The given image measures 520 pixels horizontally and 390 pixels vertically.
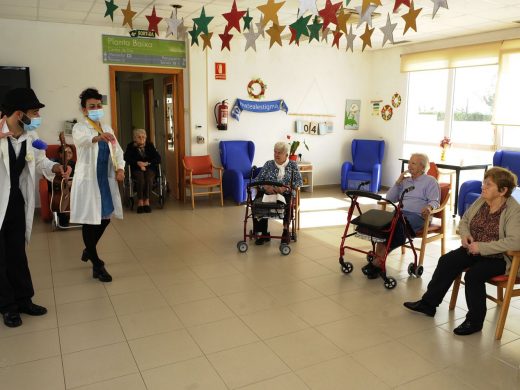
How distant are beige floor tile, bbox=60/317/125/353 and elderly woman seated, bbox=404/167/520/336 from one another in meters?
2.30

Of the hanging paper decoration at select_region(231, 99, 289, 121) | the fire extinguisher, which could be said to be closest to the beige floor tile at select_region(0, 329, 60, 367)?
the fire extinguisher

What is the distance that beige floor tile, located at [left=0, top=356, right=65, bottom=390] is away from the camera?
2447mm

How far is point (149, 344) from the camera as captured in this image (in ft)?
9.54

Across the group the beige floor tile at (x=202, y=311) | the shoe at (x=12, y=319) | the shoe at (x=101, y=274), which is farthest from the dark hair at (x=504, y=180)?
the shoe at (x=12, y=319)

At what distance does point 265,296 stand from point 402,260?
68.8 inches

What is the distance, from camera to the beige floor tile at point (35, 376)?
2447 mm

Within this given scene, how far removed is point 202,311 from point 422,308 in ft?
5.43

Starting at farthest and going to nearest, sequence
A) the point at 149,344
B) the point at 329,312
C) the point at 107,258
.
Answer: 1. the point at 107,258
2. the point at 329,312
3. the point at 149,344

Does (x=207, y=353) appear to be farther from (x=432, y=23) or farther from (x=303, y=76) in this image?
(x=303, y=76)

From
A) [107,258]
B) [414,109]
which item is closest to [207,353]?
[107,258]

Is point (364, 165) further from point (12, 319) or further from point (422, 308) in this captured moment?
point (12, 319)

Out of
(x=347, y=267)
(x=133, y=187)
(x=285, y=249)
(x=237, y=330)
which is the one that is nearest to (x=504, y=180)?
(x=347, y=267)

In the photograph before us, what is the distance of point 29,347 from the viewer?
285 centimetres

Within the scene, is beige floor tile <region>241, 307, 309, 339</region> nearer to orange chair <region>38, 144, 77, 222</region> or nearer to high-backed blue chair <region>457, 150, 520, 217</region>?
high-backed blue chair <region>457, 150, 520, 217</region>
